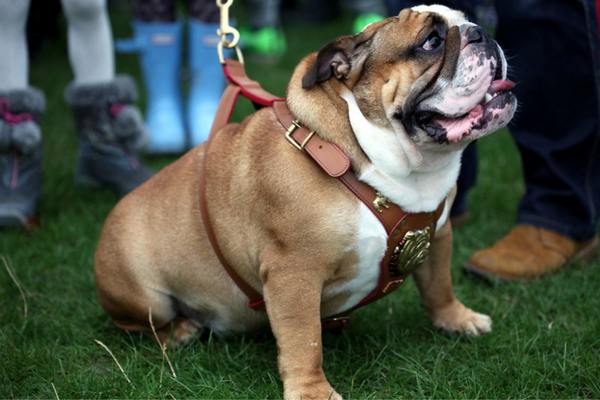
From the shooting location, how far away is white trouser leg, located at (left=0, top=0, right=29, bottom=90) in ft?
13.2

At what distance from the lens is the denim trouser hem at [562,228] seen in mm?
3664

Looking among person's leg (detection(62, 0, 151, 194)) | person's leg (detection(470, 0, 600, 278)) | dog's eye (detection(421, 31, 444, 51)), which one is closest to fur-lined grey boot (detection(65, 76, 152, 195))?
person's leg (detection(62, 0, 151, 194))

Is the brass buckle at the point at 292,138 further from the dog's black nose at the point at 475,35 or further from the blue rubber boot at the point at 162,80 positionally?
the blue rubber boot at the point at 162,80

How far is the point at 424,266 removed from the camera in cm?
297

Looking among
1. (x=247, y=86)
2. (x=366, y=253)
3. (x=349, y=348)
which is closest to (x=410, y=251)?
(x=366, y=253)

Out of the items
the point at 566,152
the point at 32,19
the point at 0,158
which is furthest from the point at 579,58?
the point at 32,19

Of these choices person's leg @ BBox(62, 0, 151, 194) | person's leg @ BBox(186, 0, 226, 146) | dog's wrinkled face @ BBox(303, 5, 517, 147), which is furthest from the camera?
person's leg @ BBox(186, 0, 226, 146)

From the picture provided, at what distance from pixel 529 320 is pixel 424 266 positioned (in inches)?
17.5

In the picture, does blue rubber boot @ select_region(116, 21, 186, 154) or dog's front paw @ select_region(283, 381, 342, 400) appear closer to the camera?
dog's front paw @ select_region(283, 381, 342, 400)

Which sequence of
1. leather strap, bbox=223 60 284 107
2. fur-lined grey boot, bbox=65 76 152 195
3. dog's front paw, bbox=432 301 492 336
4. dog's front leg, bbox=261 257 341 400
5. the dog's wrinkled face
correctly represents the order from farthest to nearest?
1. fur-lined grey boot, bbox=65 76 152 195
2. dog's front paw, bbox=432 301 492 336
3. leather strap, bbox=223 60 284 107
4. dog's front leg, bbox=261 257 341 400
5. the dog's wrinkled face

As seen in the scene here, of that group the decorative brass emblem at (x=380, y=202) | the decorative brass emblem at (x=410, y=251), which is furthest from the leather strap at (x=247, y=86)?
the decorative brass emblem at (x=410, y=251)

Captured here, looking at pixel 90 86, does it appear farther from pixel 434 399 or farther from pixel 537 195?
pixel 434 399

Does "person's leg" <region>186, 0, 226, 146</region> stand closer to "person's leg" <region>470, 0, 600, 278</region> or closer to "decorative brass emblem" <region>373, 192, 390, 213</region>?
"person's leg" <region>470, 0, 600, 278</region>

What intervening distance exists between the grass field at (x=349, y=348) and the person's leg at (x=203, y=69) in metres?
1.52
